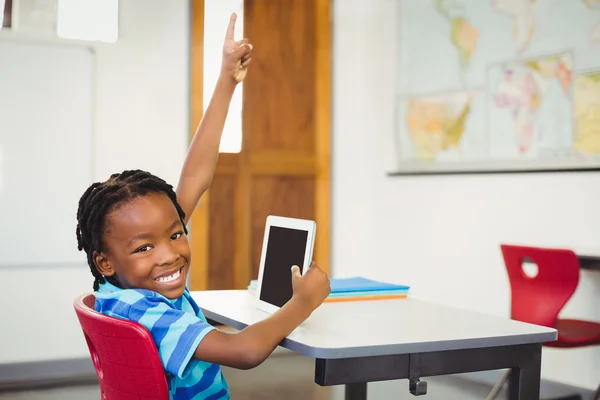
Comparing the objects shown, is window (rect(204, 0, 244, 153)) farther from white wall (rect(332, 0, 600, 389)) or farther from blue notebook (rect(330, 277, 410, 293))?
blue notebook (rect(330, 277, 410, 293))

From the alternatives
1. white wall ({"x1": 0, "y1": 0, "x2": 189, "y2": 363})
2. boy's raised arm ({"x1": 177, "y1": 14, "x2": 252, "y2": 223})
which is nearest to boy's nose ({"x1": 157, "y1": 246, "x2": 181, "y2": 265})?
boy's raised arm ({"x1": 177, "y1": 14, "x2": 252, "y2": 223})

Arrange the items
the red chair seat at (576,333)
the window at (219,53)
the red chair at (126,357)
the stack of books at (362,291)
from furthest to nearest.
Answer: the window at (219,53)
the red chair seat at (576,333)
the stack of books at (362,291)
the red chair at (126,357)

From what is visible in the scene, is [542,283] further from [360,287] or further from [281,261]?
[281,261]

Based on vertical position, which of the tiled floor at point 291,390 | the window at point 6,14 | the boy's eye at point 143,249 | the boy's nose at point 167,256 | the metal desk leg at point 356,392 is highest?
the window at point 6,14

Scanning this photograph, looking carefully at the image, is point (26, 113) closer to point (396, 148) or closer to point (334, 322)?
point (396, 148)

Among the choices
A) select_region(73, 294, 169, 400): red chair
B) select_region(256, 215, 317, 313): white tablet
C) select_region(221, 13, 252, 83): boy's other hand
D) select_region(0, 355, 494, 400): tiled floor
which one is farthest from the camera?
select_region(0, 355, 494, 400): tiled floor

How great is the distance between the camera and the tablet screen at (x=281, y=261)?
1.77 m

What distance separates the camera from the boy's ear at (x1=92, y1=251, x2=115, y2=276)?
4.94 ft

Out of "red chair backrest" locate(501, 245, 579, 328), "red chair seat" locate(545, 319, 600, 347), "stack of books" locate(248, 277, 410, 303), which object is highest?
"stack of books" locate(248, 277, 410, 303)

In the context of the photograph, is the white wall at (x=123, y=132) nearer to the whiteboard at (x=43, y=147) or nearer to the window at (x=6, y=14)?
the whiteboard at (x=43, y=147)

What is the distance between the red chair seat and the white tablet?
155 cm

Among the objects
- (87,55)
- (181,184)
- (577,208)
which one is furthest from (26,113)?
(577,208)

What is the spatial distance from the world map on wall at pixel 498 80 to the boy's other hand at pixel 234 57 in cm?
217

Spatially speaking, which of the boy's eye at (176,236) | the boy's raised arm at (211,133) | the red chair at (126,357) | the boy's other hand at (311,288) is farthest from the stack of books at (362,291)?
the red chair at (126,357)
